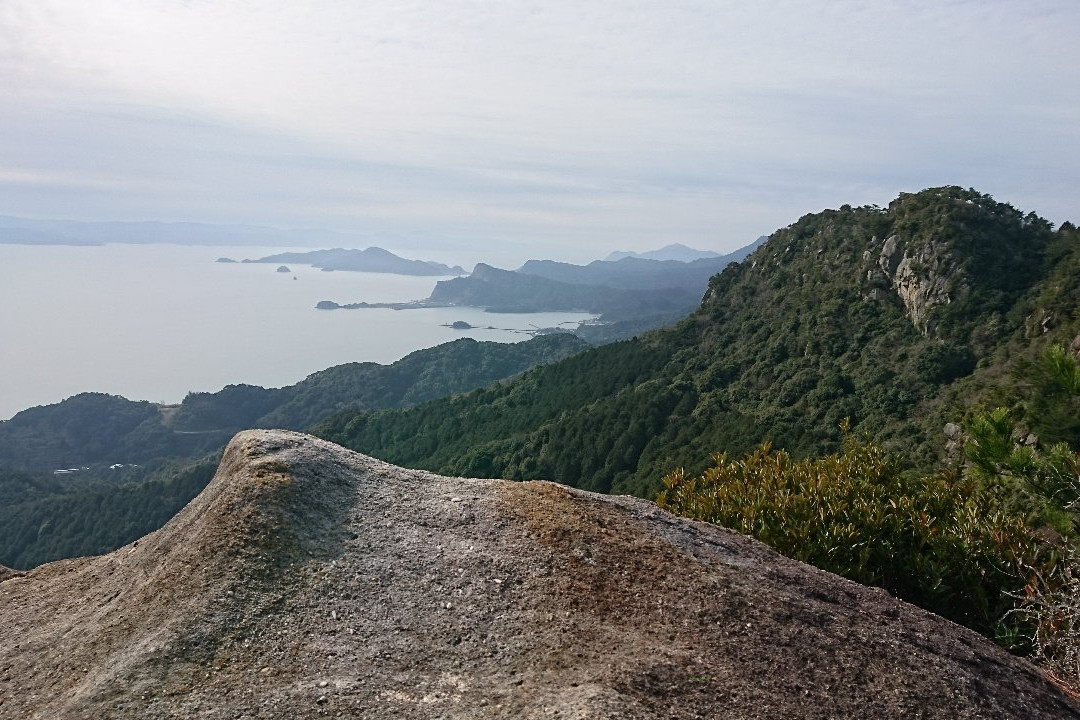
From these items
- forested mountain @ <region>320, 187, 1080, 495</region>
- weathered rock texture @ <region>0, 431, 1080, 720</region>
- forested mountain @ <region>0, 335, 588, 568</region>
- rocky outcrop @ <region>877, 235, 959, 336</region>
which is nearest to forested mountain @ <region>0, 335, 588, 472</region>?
forested mountain @ <region>0, 335, 588, 568</region>

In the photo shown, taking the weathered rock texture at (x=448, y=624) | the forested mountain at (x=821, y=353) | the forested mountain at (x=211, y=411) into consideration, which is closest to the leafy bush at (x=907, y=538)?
the weathered rock texture at (x=448, y=624)

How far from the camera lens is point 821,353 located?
4772 centimetres

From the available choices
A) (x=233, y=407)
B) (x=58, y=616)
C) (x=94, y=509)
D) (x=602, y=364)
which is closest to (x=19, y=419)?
(x=233, y=407)

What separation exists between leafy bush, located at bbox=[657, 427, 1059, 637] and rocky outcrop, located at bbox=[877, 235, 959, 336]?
127ft

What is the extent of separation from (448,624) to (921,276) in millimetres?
47778

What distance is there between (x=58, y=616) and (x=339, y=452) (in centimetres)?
247

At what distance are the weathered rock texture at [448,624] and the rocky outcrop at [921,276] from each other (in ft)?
139

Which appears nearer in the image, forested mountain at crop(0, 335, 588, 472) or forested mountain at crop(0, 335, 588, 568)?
forested mountain at crop(0, 335, 588, 568)

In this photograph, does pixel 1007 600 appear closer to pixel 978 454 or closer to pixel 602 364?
pixel 978 454

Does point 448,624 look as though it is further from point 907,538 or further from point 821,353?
point 821,353

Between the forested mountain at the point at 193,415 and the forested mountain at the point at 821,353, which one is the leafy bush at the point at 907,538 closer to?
the forested mountain at the point at 821,353

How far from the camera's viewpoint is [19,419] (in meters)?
125

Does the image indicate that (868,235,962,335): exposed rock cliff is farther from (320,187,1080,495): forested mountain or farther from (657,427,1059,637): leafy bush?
(657,427,1059,637): leafy bush

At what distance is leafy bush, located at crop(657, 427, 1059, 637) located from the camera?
7.59 metres
